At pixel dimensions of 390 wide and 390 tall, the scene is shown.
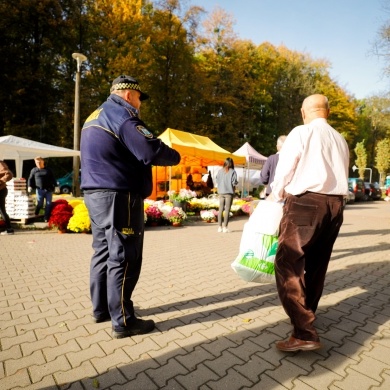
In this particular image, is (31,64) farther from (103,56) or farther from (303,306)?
(303,306)

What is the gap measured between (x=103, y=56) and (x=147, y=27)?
389 centimetres

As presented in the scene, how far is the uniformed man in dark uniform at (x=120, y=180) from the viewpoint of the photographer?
2.45 metres

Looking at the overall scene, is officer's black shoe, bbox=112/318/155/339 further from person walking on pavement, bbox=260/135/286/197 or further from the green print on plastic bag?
person walking on pavement, bbox=260/135/286/197

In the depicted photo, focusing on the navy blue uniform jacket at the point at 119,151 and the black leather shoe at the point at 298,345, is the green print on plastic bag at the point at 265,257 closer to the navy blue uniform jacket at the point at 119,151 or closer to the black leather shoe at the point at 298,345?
the black leather shoe at the point at 298,345

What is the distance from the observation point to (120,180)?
8.21 ft

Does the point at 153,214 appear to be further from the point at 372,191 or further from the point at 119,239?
the point at 372,191

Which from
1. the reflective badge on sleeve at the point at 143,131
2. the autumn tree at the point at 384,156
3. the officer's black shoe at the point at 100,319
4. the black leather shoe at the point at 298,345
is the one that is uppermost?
the autumn tree at the point at 384,156

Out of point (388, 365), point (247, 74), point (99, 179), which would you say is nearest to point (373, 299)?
point (388, 365)

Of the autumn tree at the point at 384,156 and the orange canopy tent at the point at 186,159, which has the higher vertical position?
the autumn tree at the point at 384,156

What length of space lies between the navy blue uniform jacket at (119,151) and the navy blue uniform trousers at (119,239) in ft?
0.33

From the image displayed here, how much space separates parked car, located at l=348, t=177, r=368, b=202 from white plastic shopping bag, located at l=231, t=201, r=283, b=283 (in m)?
22.8

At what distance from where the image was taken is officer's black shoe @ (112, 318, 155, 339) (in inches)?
104

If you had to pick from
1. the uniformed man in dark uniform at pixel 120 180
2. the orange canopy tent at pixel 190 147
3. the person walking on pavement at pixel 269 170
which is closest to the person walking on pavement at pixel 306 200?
the uniformed man in dark uniform at pixel 120 180

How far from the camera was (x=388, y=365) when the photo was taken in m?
2.35
